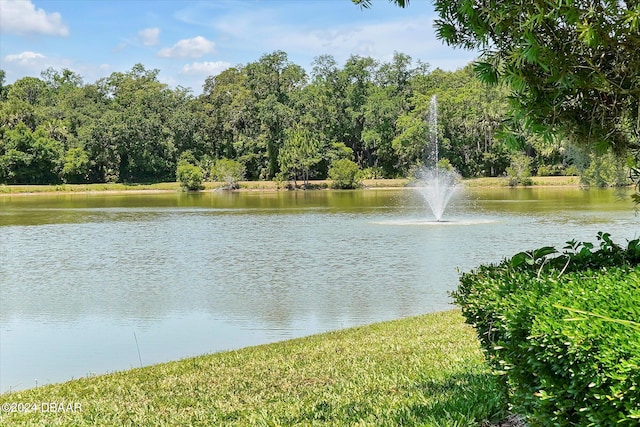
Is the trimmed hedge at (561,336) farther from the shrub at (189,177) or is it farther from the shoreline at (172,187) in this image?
the shrub at (189,177)

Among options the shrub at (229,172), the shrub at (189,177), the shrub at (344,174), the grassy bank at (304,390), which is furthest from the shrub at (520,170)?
the grassy bank at (304,390)

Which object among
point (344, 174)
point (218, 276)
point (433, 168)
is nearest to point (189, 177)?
point (344, 174)

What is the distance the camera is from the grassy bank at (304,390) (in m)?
4.15

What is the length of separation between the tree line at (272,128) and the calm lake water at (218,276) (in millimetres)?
43358

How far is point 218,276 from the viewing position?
17.1 m

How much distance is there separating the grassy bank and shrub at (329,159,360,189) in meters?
64.5

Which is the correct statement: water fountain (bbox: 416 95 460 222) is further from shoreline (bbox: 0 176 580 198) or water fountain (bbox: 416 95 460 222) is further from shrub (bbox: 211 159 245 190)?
shrub (bbox: 211 159 245 190)

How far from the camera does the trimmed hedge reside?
7.33ft

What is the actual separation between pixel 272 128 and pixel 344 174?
14.5 m

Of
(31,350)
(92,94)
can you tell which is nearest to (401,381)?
(31,350)

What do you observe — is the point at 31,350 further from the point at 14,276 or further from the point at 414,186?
the point at 414,186

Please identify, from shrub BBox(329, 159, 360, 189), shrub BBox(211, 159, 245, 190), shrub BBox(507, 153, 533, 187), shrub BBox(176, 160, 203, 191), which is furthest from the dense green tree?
shrub BBox(211, 159, 245, 190)

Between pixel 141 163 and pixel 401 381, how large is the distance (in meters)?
81.4

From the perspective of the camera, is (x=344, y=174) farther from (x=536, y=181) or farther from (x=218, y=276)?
(x=218, y=276)
